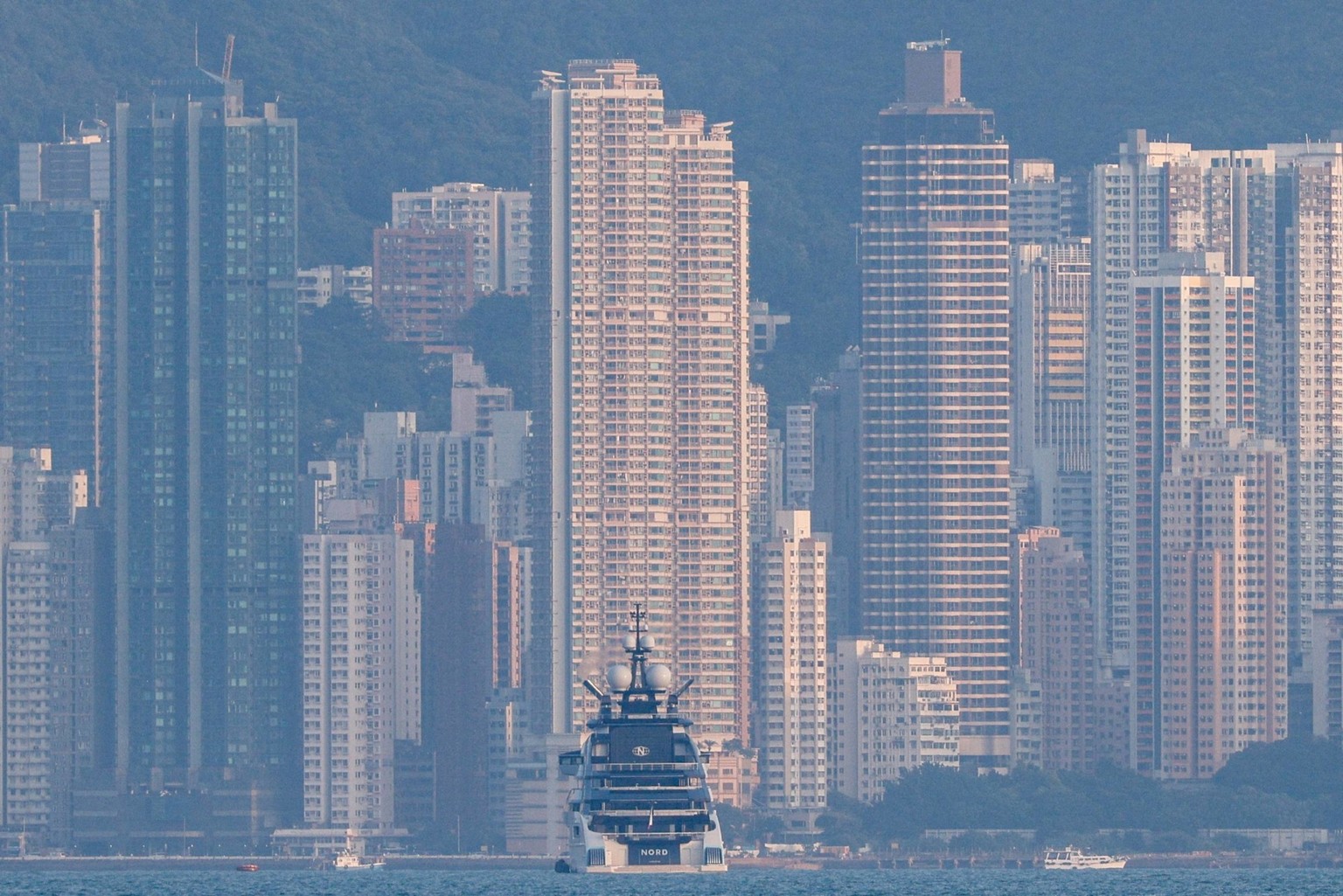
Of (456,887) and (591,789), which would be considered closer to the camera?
(591,789)

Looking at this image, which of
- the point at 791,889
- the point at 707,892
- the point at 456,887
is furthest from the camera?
the point at 456,887

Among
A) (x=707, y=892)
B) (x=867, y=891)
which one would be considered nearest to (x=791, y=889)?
(x=867, y=891)

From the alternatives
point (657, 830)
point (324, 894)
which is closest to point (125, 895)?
point (324, 894)

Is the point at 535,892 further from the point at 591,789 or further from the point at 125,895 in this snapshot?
the point at 125,895

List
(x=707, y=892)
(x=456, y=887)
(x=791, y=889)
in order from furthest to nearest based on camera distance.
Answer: (x=456, y=887) < (x=791, y=889) < (x=707, y=892)

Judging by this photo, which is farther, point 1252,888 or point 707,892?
point 1252,888

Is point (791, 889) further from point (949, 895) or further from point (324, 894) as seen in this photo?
point (324, 894)
